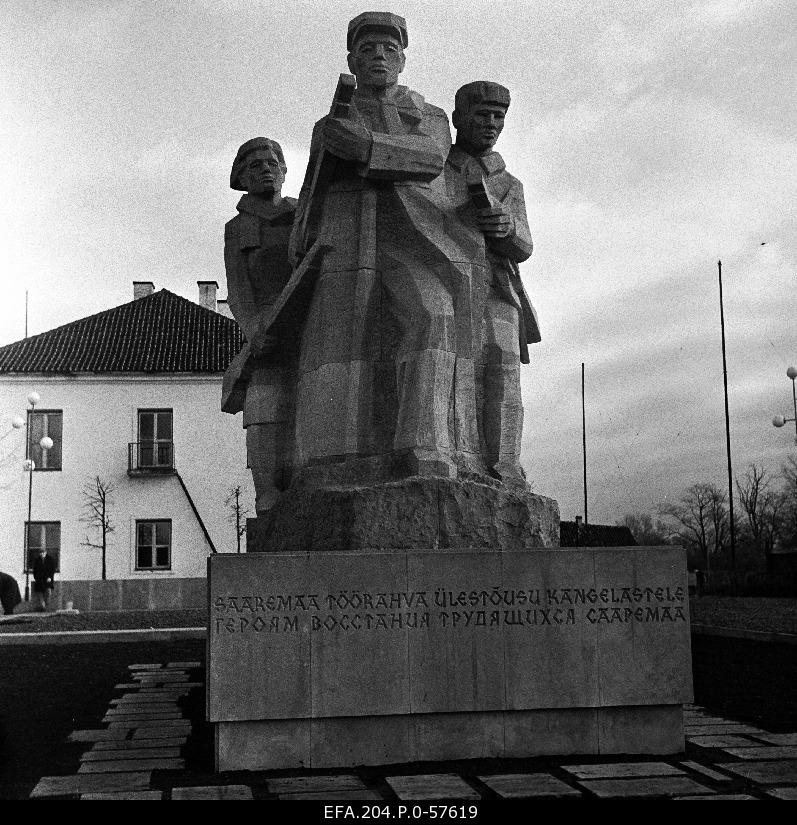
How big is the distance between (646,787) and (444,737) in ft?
4.58

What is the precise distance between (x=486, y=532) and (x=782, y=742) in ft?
8.23

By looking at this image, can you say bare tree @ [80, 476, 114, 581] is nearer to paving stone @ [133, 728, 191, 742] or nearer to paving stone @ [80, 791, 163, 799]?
paving stone @ [133, 728, 191, 742]

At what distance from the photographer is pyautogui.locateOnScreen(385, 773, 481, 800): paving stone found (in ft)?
20.8

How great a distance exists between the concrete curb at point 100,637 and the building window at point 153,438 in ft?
80.9

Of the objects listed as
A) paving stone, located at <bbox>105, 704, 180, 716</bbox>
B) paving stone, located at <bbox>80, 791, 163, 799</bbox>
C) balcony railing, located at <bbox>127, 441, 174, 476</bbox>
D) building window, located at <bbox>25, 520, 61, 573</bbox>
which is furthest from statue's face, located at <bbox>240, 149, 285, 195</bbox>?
building window, located at <bbox>25, 520, 61, 573</bbox>

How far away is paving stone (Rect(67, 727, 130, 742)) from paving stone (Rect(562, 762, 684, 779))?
11.7 feet

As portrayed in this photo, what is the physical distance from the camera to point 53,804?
609cm

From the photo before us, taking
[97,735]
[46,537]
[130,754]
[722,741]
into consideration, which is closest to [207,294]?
[46,537]

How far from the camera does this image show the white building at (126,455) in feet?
143

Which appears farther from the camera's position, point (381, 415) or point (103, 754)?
point (381, 415)

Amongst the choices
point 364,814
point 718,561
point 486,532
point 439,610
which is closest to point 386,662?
point 439,610

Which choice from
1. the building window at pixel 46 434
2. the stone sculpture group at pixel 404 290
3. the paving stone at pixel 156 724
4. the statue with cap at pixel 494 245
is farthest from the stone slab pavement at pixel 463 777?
the building window at pixel 46 434

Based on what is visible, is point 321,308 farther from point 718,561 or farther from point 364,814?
point 718,561

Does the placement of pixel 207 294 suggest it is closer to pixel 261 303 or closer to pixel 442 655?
pixel 261 303
